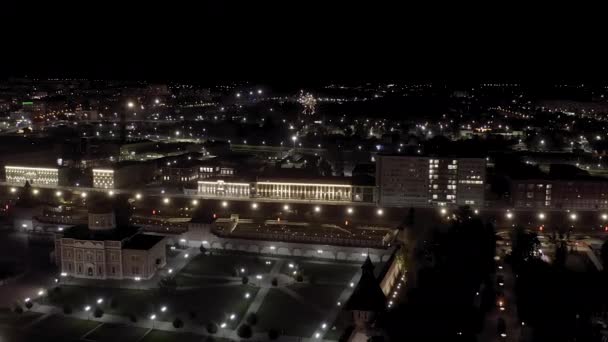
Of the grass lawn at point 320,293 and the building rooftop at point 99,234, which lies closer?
the grass lawn at point 320,293

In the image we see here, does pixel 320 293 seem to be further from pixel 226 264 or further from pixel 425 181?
pixel 425 181

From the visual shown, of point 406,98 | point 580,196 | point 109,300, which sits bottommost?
point 109,300

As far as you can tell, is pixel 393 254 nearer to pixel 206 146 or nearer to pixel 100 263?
pixel 100 263

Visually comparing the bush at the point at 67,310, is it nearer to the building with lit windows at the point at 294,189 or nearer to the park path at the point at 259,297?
the park path at the point at 259,297

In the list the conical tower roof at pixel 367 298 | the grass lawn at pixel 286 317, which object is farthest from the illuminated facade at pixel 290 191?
the conical tower roof at pixel 367 298

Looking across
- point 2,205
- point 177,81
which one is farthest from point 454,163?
point 177,81
